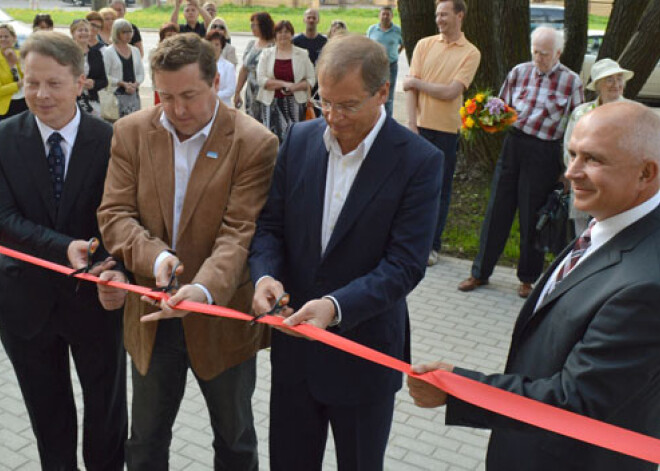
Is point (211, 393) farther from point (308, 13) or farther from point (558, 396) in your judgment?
point (308, 13)

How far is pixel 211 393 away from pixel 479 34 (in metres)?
7.66

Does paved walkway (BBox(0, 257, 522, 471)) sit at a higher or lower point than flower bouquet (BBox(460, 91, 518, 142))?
lower

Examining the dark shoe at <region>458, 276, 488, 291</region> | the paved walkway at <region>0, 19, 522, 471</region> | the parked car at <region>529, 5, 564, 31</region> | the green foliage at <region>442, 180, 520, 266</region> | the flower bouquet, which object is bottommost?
the green foliage at <region>442, 180, 520, 266</region>

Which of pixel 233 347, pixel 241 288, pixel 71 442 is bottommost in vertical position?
pixel 71 442

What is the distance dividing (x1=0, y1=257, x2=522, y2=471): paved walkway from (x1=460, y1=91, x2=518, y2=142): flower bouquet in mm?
1596

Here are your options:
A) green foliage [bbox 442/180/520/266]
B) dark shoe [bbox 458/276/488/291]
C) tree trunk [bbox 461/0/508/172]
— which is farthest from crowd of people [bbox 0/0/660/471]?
tree trunk [bbox 461/0/508/172]

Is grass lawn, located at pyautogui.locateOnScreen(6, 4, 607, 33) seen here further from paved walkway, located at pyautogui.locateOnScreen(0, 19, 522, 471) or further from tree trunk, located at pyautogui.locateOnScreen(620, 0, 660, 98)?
paved walkway, located at pyautogui.locateOnScreen(0, 19, 522, 471)

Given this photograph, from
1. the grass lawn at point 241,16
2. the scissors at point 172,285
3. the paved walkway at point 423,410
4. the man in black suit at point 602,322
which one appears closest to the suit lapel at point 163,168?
the scissors at point 172,285

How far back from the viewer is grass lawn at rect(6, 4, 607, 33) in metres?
32.9

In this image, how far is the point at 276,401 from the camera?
119 inches

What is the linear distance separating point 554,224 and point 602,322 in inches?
181

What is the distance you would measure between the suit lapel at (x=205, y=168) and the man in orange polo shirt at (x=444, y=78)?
14.9ft

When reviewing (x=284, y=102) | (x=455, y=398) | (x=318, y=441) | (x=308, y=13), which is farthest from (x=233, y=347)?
(x=308, y=13)

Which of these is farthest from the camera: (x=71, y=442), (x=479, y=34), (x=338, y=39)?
(x=479, y=34)
